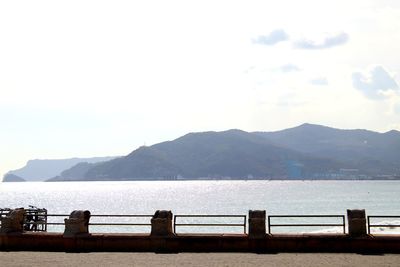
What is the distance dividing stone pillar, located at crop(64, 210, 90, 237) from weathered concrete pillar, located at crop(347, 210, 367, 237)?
9.87m

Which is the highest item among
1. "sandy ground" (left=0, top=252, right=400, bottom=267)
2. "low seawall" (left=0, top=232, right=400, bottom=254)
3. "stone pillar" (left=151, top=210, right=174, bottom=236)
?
"stone pillar" (left=151, top=210, right=174, bottom=236)

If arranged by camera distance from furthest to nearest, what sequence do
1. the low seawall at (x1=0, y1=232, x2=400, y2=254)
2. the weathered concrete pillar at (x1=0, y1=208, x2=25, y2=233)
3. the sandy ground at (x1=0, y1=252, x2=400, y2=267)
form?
the weathered concrete pillar at (x1=0, y1=208, x2=25, y2=233), the low seawall at (x1=0, y1=232, x2=400, y2=254), the sandy ground at (x1=0, y1=252, x2=400, y2=267)

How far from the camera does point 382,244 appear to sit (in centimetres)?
2042

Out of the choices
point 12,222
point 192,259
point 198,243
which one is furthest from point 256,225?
point 12,222

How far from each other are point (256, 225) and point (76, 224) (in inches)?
267

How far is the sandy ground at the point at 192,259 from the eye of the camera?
704 inches

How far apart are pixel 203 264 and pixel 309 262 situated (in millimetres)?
3274

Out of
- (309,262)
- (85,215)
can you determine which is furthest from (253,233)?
(85,215)

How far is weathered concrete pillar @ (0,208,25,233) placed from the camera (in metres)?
22.7

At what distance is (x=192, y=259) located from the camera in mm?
19078

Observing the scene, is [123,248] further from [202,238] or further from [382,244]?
[382,244]

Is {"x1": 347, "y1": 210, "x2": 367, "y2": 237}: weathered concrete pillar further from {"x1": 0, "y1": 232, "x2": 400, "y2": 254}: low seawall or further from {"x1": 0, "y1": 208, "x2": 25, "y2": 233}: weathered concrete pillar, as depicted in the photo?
{"x1": 0, "y1": 208, "x2": 25, "y2": 233}: weathered concrete pillar

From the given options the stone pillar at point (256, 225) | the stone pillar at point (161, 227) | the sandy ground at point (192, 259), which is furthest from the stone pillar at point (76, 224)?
the stone pillar at point (256, 225)

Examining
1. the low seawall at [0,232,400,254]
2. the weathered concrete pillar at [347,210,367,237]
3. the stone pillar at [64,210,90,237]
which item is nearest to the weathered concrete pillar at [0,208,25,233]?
the low seawall at [0,232,400,254]
